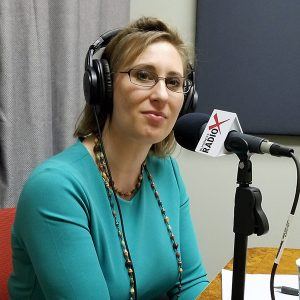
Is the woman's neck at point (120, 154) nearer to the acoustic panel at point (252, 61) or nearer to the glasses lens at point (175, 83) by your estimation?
the glasses lens at point (175, 83)

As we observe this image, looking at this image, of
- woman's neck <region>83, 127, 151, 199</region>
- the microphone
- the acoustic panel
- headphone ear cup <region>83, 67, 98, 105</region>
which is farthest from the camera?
the acoustic panel

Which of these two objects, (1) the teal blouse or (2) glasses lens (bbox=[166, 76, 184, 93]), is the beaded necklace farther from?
(2) glasses lens (bbox=[166, 76, 184, 93])

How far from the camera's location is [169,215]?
137 cm

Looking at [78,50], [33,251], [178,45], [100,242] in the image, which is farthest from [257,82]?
[33,251]

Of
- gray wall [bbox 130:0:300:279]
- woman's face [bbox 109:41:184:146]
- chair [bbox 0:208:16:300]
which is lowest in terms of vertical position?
gray wall [bbox 130:0:300:279]

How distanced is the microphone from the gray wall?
1.32m

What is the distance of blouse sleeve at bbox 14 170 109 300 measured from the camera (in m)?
1.03

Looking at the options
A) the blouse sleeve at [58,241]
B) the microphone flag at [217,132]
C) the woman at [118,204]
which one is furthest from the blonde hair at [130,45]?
the microphone flag at [217,132]

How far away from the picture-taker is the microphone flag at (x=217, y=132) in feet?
2.76

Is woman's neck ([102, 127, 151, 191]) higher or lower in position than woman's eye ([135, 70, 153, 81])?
lower

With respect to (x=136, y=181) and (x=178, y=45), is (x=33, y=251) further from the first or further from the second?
(x=178, y=45)

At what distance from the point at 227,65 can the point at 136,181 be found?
1024 mm

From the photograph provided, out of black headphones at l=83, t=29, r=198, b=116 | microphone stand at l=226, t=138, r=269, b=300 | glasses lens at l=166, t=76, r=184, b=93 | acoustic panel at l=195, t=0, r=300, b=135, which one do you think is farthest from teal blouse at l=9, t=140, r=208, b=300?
acoustic panel at l=195, t=0, r=300, b=135

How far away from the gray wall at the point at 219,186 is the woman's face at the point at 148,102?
3.39 feet
